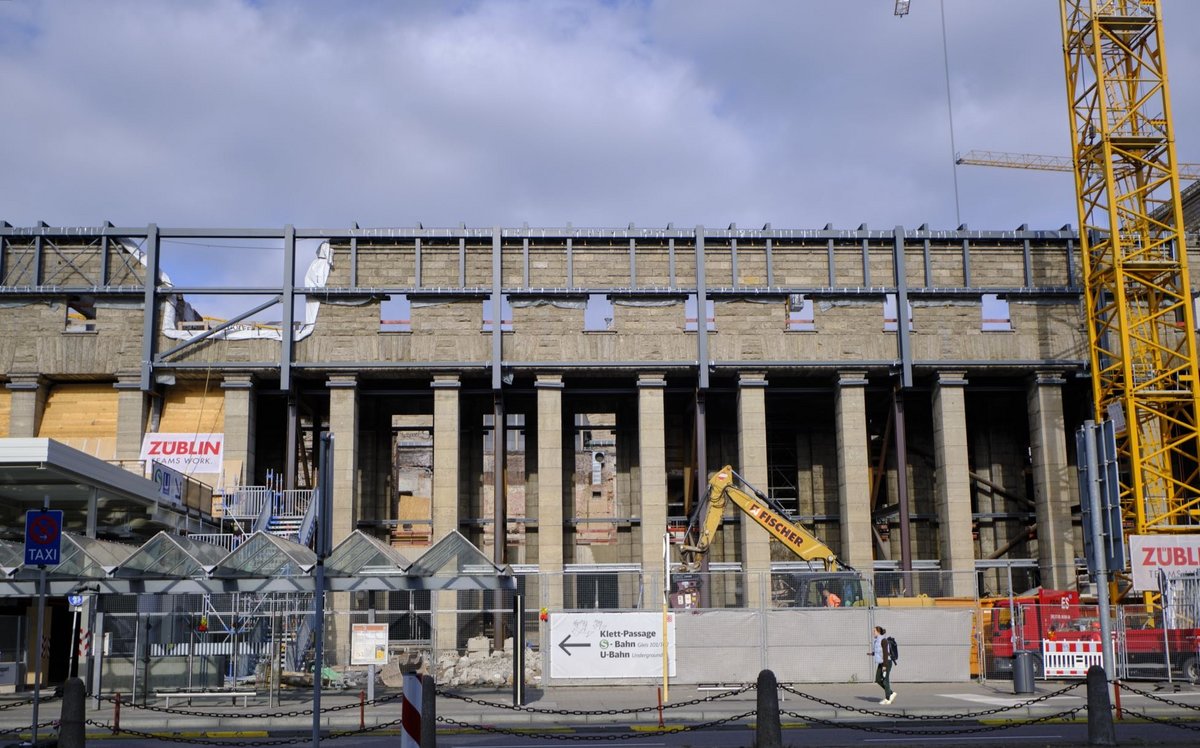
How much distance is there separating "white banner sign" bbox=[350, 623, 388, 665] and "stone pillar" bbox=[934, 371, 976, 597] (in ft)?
79.1

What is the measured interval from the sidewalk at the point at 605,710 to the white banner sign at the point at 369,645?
1006mm

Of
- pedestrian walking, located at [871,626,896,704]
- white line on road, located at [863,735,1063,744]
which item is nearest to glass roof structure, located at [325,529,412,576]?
pedestrian walking, located at [871,626,896,704]

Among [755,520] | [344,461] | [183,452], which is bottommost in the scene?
[755,520]

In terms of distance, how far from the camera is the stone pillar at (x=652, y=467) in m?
43.1

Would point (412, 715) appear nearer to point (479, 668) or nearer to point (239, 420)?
point (479, 668)

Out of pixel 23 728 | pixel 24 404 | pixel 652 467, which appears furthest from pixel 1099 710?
pixel 24 404

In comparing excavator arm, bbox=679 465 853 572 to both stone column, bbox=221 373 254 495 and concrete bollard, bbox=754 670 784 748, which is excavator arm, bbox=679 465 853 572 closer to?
stone column, bbox=221 373 254 495

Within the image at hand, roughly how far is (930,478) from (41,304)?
119ft

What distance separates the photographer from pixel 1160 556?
105ft

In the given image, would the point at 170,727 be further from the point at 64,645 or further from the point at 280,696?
the point at 64,645

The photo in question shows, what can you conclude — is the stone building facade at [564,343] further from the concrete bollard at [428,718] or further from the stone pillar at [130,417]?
the concrete bollard at [428,718]

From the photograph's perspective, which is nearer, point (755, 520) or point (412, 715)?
point (412, 715)

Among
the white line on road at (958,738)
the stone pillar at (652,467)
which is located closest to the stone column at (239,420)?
the stone pillar at (652,467)

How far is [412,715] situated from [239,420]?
3368 centimetres
